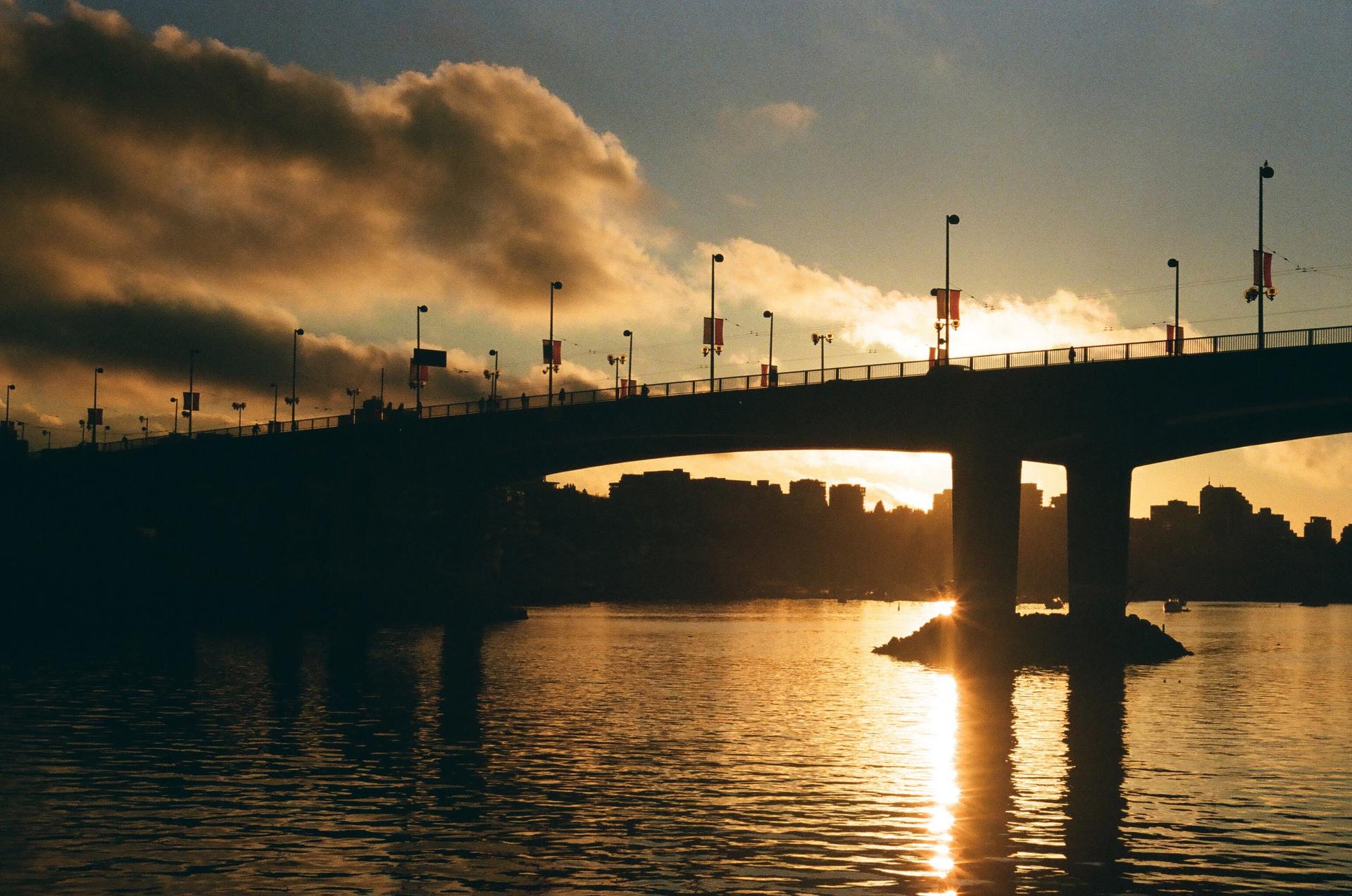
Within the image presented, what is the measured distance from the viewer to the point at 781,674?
278 feet

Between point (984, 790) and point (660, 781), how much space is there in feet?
29.2

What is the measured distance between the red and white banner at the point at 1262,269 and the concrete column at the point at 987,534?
60.2ft

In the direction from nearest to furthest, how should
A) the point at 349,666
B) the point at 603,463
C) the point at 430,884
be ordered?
the point at 430,884, the point at 349,666, the point at 603,463

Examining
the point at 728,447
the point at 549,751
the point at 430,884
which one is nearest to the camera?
the point at 430,884

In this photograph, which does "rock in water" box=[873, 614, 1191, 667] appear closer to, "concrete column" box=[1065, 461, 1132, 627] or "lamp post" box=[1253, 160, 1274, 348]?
"concrete column" box=[1065, 461, 1132, 627]

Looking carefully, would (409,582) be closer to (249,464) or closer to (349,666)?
(249,464)

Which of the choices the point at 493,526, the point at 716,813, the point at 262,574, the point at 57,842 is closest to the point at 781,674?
the point at 716,813

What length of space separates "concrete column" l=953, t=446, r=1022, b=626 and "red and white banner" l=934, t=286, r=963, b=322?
28.6 ft

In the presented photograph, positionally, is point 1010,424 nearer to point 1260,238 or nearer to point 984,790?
point 1260,238

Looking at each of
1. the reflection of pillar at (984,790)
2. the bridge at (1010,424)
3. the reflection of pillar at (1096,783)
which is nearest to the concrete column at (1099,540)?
the bridge at (1010,424)

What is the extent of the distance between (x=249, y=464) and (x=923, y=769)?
11130cm

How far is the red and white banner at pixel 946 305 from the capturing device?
92.2 m

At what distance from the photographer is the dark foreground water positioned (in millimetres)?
27625

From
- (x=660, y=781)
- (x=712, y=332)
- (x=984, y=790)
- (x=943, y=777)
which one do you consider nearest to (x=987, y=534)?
(x=712, y=332)
